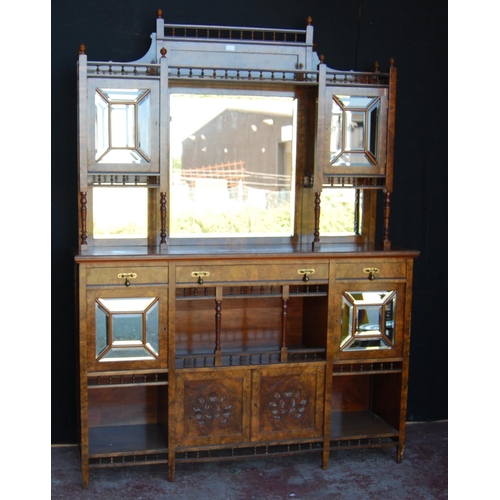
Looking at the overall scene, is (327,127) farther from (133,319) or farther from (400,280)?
(133,319)

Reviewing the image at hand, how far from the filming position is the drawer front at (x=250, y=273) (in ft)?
13.3

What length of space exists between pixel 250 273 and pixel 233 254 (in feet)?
0.55

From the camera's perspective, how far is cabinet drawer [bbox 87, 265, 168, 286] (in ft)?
12.9

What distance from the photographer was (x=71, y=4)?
14.2 feet

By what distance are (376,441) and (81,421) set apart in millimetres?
2020

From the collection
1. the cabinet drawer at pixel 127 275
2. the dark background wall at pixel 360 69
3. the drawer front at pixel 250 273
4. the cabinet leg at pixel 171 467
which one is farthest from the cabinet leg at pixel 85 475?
the drawer front at pixel 250 273

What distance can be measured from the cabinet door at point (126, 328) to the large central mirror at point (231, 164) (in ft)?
2.12

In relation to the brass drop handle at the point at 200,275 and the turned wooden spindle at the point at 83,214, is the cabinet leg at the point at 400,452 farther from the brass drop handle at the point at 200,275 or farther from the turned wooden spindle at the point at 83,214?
the turned wooden spindle at the point at 83,214

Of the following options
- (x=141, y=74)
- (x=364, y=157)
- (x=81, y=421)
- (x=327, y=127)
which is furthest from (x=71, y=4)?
(x=81, y=421)

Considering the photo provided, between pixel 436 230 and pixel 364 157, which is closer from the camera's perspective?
pixel 364 157

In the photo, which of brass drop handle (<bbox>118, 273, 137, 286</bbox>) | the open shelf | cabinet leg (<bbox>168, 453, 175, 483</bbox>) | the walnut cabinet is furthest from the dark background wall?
cabinet leg (<bbox>168, 453, 175, 483</bbox>)

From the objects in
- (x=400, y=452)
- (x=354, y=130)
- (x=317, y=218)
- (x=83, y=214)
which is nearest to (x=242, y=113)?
(x=354, y=130)

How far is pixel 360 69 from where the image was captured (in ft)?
15.5

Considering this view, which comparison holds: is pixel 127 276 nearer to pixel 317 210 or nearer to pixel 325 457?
pixel 317 210
